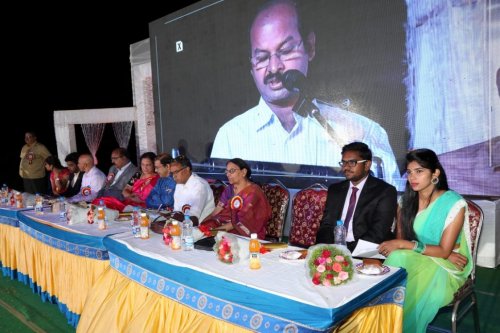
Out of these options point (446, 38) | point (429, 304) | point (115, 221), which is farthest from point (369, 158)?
point (115, 221)

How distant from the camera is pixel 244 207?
3.20m

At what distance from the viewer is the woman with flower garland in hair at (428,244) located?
6.72ft

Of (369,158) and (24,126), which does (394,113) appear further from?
(24,126)

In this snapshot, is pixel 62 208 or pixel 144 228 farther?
pixel 62 208


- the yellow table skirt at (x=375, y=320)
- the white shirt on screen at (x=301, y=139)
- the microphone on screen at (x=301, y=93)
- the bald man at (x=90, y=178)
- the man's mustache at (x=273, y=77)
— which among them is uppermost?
the man's mustache at (x=273, y=77)

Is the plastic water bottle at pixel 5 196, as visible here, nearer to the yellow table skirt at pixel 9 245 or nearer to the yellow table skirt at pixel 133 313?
the yellow table skirt at pixel 9 245

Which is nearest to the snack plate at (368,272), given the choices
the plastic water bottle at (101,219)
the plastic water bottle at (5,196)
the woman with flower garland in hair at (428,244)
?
the woman with flower garland in hair at (428,244)

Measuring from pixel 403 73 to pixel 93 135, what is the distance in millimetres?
7715

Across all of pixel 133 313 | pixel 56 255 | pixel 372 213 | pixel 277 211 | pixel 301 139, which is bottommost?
pixel 133 313

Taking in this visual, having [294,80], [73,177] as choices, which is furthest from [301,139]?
[73,177]

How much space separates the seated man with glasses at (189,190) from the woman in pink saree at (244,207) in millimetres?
202

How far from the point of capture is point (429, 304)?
2053 mm

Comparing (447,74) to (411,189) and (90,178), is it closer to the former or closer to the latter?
(411,189)

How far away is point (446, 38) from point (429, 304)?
8.50ft
